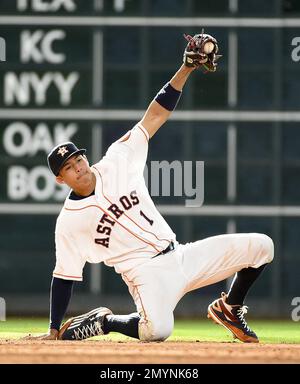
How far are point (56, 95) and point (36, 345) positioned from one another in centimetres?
421

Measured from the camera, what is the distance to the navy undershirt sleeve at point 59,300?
20.3 feet

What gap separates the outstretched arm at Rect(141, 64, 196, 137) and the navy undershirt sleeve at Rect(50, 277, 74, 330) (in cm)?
102

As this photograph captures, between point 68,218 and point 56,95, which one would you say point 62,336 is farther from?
point 56,95


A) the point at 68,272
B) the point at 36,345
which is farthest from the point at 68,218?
the point at 36,345

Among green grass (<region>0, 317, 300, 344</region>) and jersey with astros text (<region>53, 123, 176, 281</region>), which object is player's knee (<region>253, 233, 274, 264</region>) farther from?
green grass (<region>0, 317, 300, 344</region>)

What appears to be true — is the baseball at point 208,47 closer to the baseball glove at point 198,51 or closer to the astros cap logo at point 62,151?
the baseball glove at point 198,51

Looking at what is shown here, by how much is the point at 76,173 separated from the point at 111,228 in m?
0.38

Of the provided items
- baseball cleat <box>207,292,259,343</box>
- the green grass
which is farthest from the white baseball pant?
the green grass

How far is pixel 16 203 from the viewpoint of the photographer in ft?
31.8

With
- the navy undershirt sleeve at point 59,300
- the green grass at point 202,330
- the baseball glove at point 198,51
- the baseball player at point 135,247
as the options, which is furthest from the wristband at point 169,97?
the green grass at point 202,330

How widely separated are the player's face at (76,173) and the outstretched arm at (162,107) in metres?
0.48

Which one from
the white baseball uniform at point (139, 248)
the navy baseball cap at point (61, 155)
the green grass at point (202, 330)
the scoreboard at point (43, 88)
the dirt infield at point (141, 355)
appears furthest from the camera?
the scoreboard at point (43, 88)

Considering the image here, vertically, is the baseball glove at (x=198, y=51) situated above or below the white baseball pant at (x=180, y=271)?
above

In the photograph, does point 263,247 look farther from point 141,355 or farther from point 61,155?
point 141,355
